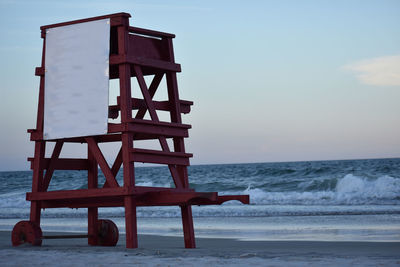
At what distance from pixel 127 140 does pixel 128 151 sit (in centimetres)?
15

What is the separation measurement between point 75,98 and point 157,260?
3.08 meters

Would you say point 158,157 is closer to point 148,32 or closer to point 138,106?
point 138,106

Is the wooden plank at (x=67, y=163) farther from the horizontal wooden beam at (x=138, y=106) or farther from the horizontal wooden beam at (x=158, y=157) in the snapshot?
the horizontal wooden beam at (x=158, y=157)

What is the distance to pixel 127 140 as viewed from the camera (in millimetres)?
8938

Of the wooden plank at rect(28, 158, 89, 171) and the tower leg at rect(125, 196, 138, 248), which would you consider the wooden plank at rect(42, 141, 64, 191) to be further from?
the tower leg at rect(125, 196, 138, 248)

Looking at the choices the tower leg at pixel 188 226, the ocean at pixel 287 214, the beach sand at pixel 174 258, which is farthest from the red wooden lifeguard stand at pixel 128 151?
the ocean at pixel 287 214

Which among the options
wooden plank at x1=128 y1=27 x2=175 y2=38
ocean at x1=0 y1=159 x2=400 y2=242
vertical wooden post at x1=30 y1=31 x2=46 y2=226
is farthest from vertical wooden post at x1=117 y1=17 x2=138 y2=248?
ocean at x1=0 y1=159 x2=400 y2=242

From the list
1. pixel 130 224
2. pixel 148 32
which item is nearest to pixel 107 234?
pixel 130 224

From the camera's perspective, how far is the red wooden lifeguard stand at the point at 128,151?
8859 mm

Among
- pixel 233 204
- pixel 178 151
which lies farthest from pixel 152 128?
pixel 233 204

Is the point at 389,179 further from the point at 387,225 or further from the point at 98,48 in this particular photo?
the point at 98,48

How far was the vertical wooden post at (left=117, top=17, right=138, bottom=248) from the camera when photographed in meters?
8.77

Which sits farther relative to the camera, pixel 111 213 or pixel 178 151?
pixel 111 213

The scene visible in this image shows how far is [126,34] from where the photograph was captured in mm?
9188
